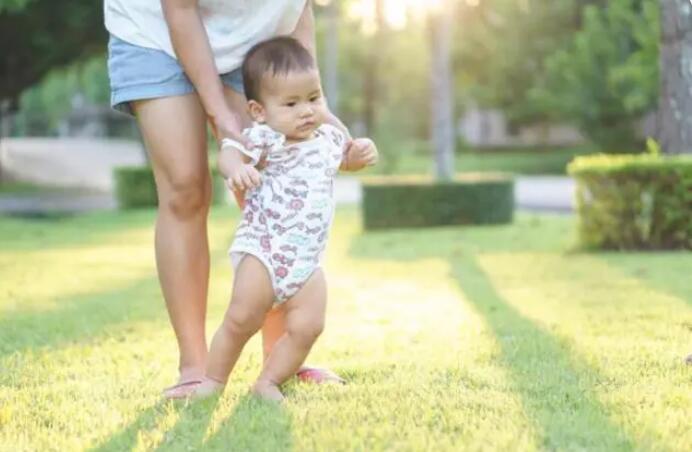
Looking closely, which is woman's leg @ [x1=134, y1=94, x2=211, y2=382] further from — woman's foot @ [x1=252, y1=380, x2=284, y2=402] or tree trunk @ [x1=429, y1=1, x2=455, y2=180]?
tree trunk @ [x1=429, y1=1, x2=455, y2=180]

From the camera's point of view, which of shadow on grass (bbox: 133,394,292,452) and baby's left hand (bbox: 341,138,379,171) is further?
baby's left hand (bbox: 341,138,379,171)

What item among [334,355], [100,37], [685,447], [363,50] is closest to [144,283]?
[334,355]

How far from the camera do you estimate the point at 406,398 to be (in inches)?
140

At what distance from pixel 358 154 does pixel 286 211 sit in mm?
348

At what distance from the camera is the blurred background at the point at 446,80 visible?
846 inches

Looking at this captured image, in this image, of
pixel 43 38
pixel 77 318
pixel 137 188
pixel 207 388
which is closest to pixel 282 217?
pixel 207 388

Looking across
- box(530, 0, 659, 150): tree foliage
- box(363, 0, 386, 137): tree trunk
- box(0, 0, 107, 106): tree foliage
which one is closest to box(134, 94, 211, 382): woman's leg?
box(0, 0, 107, 106): tree foliage

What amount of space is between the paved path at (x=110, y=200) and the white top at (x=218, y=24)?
14515 millimetres

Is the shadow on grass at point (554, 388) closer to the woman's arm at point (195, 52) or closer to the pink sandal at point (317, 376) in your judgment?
the pink sandal at point (317, 376)

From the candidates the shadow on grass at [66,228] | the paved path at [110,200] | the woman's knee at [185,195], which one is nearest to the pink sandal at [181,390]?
the woman's knee at [185,195]

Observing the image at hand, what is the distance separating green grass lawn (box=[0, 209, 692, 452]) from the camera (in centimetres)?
314

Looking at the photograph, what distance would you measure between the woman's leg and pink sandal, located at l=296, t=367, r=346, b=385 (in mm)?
307

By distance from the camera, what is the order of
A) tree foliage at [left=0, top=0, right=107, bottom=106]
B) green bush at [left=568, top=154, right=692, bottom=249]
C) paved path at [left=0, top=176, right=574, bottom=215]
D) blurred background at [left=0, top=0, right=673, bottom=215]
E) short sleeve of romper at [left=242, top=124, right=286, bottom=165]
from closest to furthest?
short sleeve of romper at [left=242, top=124, right=286, bottom=165] → green bush at [left=568, top=154, right=692, bottom=249] → tree foliage at [left=0, top=0, right=107, bottom=106] → paved path at [left=0, top=176, right=574, bottom=215] → blurred background at [left=0, top=0, right=673, bottom=215]

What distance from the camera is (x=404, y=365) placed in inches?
168
